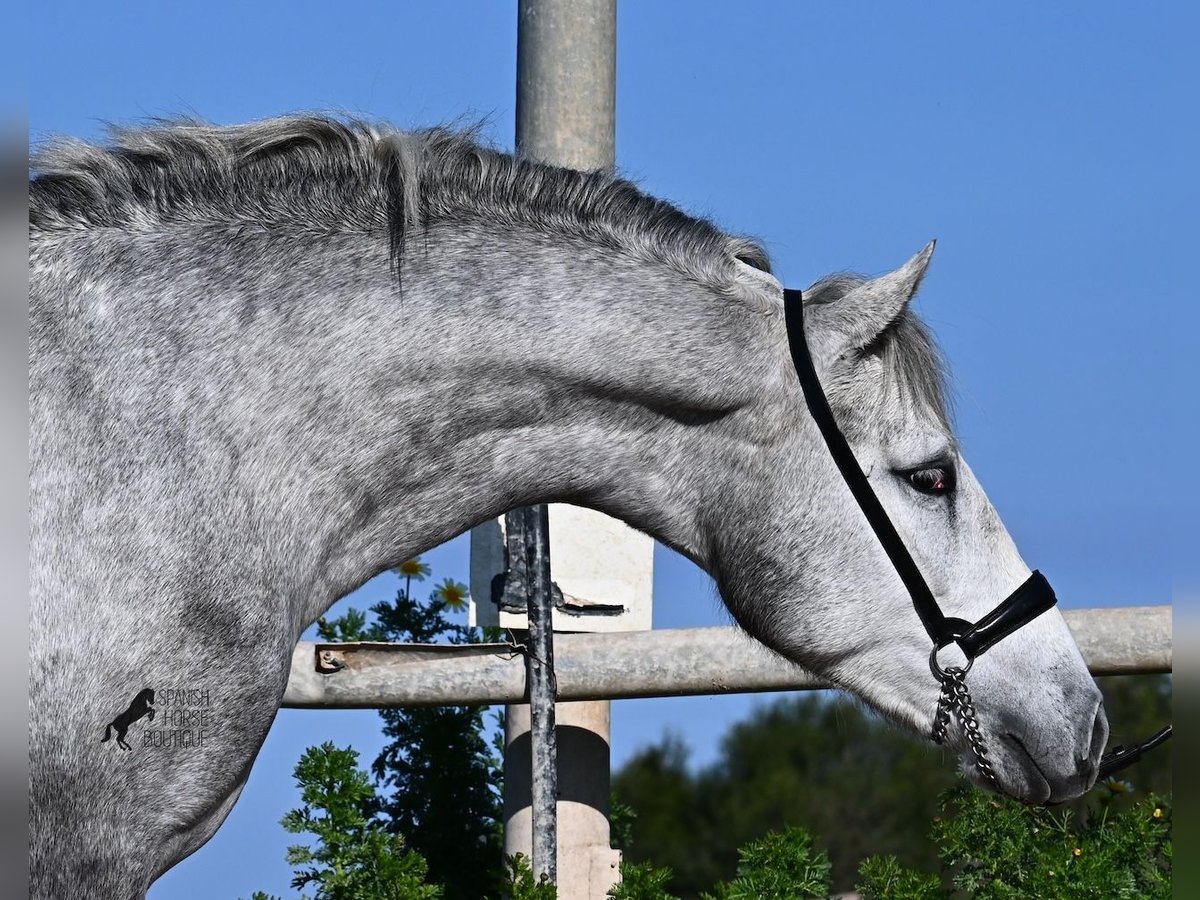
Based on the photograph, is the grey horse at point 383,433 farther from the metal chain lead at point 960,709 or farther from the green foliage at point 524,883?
the green foliage at point 524,883

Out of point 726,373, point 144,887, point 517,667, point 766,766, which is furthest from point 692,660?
point 766,766

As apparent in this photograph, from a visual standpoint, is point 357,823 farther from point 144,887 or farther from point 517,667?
point 144,887

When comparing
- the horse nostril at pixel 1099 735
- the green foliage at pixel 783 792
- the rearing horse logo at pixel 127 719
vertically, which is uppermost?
→ the green foliage at pixel 783 792

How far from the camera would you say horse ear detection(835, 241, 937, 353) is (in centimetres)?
273

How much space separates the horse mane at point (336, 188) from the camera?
7.76 feet

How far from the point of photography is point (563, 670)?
4137 mm

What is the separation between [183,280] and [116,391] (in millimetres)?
248

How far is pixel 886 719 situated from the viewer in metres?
2.93

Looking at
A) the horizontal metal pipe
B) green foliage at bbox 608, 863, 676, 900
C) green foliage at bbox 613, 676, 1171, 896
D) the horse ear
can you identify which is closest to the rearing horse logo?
the horse ear

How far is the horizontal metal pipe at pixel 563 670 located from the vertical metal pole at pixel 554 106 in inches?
5.4

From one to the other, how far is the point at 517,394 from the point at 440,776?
2599 mm

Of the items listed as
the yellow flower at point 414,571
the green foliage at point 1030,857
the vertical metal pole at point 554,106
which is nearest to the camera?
the green foliage at point 1030,857

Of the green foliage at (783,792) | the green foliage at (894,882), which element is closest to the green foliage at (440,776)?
the green foliage at (894,882)

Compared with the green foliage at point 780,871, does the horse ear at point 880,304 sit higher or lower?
higher
